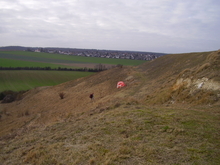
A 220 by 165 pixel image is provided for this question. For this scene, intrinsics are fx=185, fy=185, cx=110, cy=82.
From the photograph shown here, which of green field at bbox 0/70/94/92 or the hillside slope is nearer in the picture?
the hillside slope

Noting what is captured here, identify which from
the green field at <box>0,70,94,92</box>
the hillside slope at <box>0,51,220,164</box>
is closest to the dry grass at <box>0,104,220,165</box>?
the hillside slope at <box>0,51,220,164</box>

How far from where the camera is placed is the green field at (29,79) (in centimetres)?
4700

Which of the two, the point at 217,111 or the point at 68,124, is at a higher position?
the point at 217,111

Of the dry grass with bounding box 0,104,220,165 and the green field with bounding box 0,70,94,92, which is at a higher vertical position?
the dry grass with bounding box 0,104,220,165

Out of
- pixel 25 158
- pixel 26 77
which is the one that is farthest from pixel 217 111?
pixel 26 77

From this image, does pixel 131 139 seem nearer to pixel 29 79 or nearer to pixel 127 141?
pixel 127 141

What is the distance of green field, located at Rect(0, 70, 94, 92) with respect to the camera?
47.0m

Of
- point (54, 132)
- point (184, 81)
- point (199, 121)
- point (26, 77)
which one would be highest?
point (184, 81)

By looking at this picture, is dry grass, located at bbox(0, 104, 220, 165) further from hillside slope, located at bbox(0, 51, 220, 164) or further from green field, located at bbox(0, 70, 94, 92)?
green field, located at bbox(0, 70, 94, 92)

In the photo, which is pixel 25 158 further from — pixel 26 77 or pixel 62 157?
pixel 26 77

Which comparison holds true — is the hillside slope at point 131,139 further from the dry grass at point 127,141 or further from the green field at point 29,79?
the green field at point 29,79

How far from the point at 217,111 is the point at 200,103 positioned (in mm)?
1619

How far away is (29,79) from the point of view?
53.3 meters

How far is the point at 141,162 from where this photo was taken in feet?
15.4
